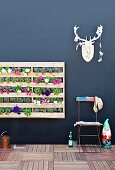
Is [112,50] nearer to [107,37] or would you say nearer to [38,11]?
[107,37]

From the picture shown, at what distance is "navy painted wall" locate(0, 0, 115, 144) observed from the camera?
5742 millimetres

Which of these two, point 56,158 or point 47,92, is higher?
point 47,92

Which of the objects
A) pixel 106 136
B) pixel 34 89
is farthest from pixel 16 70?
pixel 106 136

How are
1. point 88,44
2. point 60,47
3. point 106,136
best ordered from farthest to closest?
point 60,47 < point 88,44 < point 106,136

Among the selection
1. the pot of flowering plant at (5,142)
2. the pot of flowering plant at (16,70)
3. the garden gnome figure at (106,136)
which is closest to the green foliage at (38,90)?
the pot of flowering plant at (16,70)

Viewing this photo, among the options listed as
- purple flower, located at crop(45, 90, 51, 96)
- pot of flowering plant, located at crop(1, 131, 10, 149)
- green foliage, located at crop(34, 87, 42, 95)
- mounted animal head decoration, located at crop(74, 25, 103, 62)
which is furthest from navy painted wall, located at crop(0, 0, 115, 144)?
green foliage, located at crop(34, 87, 42, 95)

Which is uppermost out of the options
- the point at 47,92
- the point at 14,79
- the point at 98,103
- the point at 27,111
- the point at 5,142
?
the point at 14,79

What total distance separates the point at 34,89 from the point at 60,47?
85 centimetres

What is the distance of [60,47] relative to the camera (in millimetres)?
5762

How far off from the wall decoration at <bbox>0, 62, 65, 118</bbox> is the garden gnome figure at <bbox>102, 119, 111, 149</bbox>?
0.74 m

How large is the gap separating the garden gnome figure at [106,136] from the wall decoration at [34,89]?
74 centimetres

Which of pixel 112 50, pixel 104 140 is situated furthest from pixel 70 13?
pixel 104 140

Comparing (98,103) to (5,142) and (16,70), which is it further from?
(5,142)

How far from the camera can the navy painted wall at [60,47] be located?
5.74 meters
